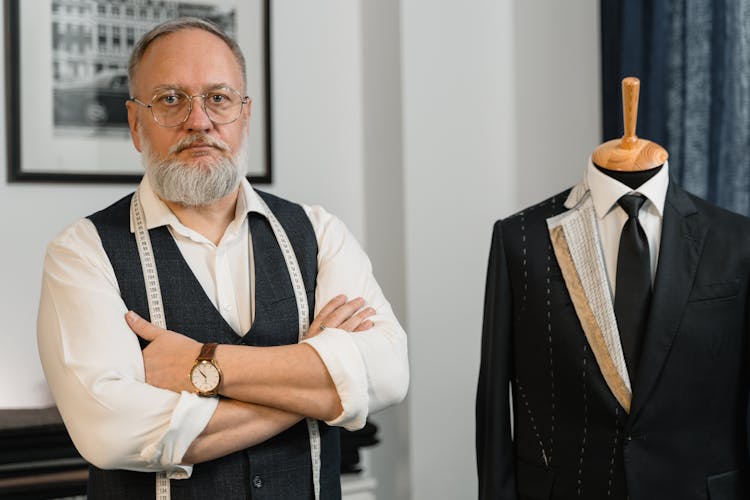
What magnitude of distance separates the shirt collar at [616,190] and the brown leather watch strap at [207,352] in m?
0.80

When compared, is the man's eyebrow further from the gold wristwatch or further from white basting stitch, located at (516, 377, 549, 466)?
white basting stitch, located at (516, 377, 549, 466)

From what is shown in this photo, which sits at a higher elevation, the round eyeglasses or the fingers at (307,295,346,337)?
the round eyeglasses

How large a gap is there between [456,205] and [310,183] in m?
0.48

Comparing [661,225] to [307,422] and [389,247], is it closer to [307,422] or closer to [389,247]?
[307,422]

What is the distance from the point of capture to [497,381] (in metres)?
1.85

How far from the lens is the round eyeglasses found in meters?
1.68

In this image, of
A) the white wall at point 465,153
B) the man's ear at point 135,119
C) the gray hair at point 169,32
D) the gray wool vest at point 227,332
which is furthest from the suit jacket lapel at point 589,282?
the white wall at point 465,153

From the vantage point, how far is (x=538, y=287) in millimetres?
1806

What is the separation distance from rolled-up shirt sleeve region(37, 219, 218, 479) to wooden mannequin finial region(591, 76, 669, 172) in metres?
0.89

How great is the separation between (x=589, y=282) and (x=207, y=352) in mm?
747

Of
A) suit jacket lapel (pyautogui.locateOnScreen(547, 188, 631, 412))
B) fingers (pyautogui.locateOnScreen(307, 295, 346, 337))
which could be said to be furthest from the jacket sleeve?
fingers (pyautogui.locateOnScreen(307, 295, 346, 337))

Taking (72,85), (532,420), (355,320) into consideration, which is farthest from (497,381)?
(72,85)

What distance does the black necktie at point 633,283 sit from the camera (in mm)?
1705

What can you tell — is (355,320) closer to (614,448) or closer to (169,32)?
(614,448)
